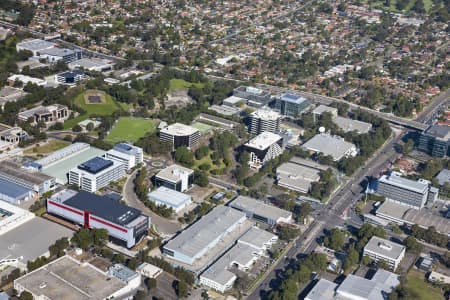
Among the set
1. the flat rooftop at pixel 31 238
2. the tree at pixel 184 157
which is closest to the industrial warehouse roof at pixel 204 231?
the flat rooftop at pixel 31 238

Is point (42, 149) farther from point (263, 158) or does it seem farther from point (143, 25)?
point (143, 25)

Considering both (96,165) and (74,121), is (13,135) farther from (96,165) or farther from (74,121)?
(96,165)

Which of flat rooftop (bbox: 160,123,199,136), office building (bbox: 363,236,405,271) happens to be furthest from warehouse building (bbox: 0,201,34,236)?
office building (bbox: 363,236,405,271)

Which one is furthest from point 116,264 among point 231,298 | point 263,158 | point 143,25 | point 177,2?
point 177,2

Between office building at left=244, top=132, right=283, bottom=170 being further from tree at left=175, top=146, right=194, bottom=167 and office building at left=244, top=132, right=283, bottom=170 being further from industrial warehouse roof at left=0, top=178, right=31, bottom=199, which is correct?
industrial warehouse roof at left=0, top=178, right=31, bottom=199

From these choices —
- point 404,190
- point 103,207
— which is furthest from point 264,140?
point 103,207

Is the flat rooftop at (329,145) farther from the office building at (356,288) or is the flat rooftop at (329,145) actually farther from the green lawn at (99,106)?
the green lawn at (99,106)
